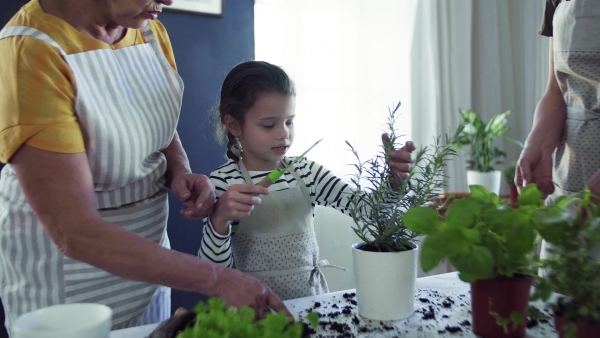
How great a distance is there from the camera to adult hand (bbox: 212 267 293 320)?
33.2 inches

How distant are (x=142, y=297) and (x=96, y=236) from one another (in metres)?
0.33

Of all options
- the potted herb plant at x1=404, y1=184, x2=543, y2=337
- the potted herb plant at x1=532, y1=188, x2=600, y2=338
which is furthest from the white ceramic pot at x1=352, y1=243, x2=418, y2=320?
the potted herb plant at x1=532, y1=188, x2=600, y2=338

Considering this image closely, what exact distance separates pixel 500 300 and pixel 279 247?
0.70m

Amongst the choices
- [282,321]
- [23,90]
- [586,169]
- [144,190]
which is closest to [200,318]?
[282,321]

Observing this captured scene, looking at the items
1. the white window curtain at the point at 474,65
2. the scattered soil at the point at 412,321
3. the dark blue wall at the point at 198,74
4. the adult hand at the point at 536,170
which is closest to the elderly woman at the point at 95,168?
the scattered soil at the point at 412,321

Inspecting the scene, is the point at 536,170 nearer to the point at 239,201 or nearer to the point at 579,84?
the point at 579,84

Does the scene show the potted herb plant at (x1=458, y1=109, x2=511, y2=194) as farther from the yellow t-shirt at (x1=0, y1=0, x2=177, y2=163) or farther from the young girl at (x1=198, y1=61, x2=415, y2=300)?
the yellow t-shirt at (x1=0, y1=0, x2=177, y2=163)

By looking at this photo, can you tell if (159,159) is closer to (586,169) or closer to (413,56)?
(586,169)

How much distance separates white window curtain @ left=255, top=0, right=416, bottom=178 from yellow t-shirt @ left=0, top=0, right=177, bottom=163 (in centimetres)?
157

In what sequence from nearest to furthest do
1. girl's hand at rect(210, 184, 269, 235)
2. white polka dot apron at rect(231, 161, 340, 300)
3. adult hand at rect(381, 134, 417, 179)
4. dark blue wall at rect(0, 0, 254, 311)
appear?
1. adult hand at rect(381, 134, 417, 179)
2. girl's hand at rect(210, 184, 269, 235)
3. white polka dot apron at rect(231, 161, 340, 300)
4. dark blue wall at rect(0, 0, 254, 311)

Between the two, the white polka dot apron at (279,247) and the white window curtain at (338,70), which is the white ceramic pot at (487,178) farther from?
the white polka dot apron at (279,247)

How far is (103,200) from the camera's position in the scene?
110 cm

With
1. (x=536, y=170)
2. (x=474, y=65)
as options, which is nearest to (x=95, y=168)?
(x=536, y=170)

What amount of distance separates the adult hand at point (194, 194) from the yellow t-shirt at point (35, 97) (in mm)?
284
